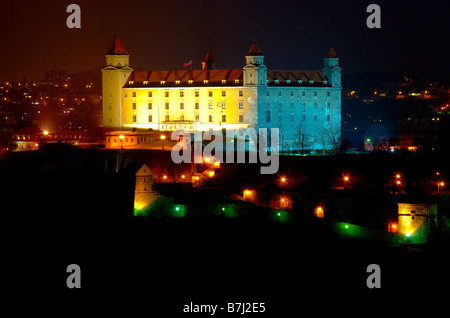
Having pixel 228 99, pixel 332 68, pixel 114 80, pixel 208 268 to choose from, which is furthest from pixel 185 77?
pixel 208 268

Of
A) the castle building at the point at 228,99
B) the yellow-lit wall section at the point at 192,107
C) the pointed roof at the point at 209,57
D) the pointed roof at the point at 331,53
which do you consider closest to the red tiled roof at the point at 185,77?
the castle building at the point at 228,99

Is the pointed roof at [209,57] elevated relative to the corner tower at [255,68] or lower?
elevated

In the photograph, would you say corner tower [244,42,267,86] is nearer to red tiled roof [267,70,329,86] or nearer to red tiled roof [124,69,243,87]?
red tiled roof [124,69,243,87]

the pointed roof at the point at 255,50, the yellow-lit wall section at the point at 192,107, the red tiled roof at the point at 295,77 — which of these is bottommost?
the yellow-lit wall section at the point at 192,107

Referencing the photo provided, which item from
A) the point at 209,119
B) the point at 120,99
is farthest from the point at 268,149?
the point at 120,99

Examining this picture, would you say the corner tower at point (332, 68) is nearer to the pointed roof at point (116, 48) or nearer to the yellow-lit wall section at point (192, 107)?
the yellow-lit wall section at point (192, 107)

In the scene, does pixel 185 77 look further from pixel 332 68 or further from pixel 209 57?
pixel 332 68
